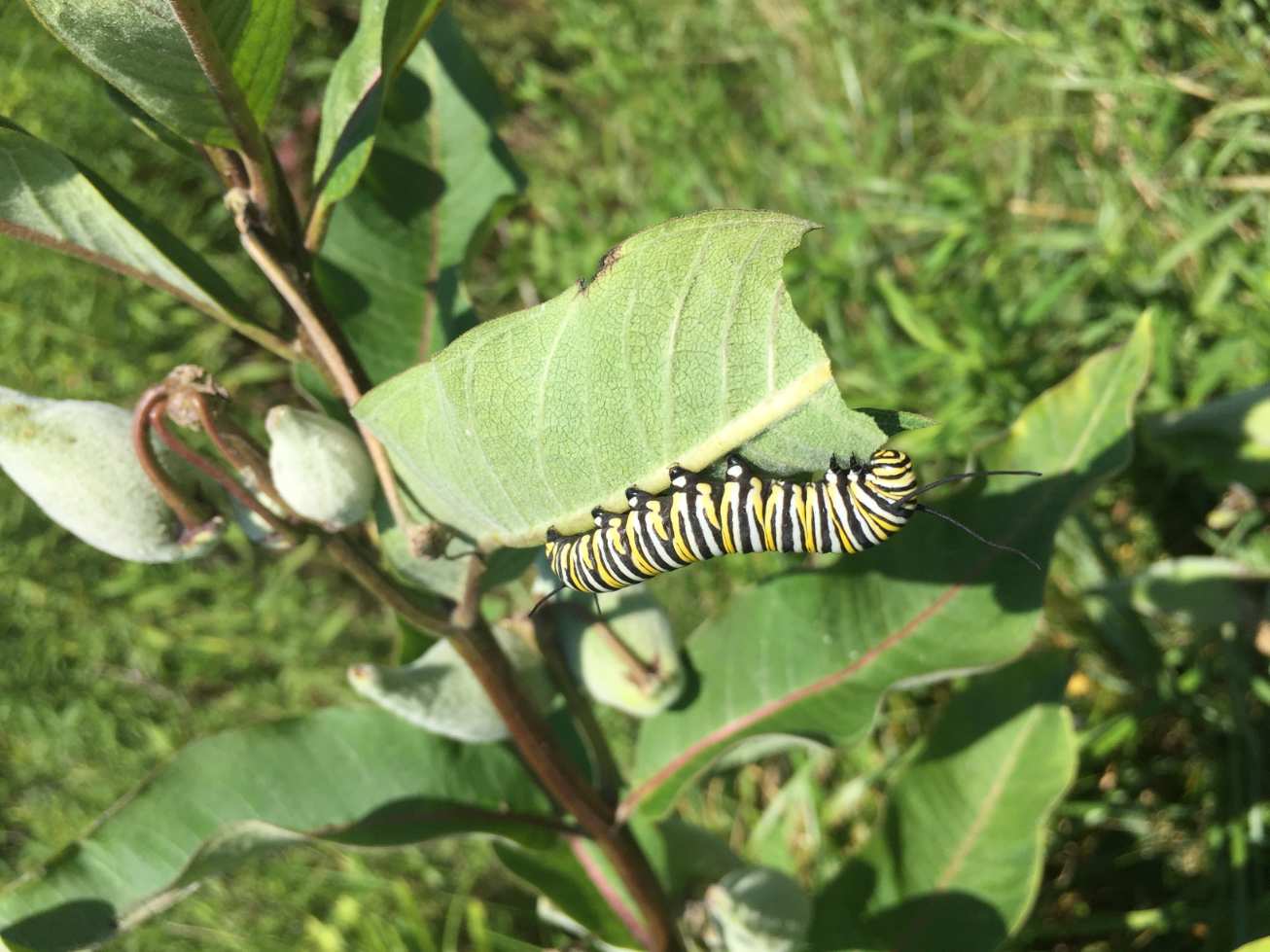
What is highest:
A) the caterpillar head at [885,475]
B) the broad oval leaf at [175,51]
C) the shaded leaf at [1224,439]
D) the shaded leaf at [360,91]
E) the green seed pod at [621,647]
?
the broad oval leaf at [175,51]

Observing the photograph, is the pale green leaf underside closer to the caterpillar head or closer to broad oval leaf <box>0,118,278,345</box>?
broad oval leaf <box>0,118,278,345</box>

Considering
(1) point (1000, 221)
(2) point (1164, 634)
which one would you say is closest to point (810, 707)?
(2) point (1164, 634)

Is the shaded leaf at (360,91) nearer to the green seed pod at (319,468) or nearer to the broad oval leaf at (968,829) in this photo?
the green seed pod at (319,468)

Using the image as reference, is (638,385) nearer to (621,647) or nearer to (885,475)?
(885,475)

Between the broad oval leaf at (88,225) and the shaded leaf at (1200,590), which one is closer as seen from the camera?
the broad oval leaf at (88,225)

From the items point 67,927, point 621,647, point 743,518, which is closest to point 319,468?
point 743,518

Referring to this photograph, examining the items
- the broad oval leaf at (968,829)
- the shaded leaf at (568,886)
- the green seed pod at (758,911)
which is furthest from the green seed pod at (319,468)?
the broad oval leaf at (968,829)
